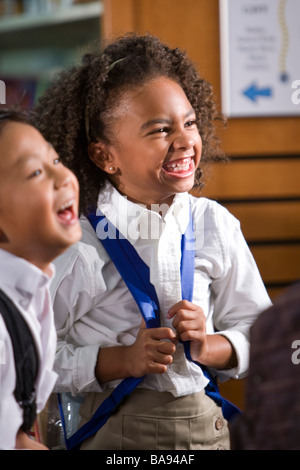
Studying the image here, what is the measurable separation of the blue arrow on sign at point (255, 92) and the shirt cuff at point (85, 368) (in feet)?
5.23

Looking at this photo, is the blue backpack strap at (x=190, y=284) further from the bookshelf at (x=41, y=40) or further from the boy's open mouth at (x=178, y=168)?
the bookshelf at (x=41, y=40)

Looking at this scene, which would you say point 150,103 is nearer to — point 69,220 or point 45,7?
point 69,220

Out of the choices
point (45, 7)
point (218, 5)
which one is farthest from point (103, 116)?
point (45, 7)

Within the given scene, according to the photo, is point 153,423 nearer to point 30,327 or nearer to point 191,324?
point 191,324

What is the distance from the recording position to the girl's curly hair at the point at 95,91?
0.88 m

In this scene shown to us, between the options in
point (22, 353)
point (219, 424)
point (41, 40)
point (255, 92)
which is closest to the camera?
point (22, 353)

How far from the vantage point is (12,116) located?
0.69 metres

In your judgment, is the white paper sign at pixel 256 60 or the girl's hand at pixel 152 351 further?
the white paper sign at pixel 256 60

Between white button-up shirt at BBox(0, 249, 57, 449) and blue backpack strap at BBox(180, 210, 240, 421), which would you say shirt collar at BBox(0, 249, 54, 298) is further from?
blue backpack strap at BBox(180, 210, 240, 421)

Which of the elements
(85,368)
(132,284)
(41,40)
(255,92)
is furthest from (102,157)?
(41,40)

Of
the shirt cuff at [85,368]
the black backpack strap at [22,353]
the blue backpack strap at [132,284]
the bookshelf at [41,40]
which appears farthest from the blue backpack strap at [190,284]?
the bookshelf at [41,40]

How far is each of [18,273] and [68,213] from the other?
0.09 metres

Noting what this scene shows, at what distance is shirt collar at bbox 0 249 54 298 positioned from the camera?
653mm

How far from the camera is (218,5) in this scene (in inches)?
88.0
